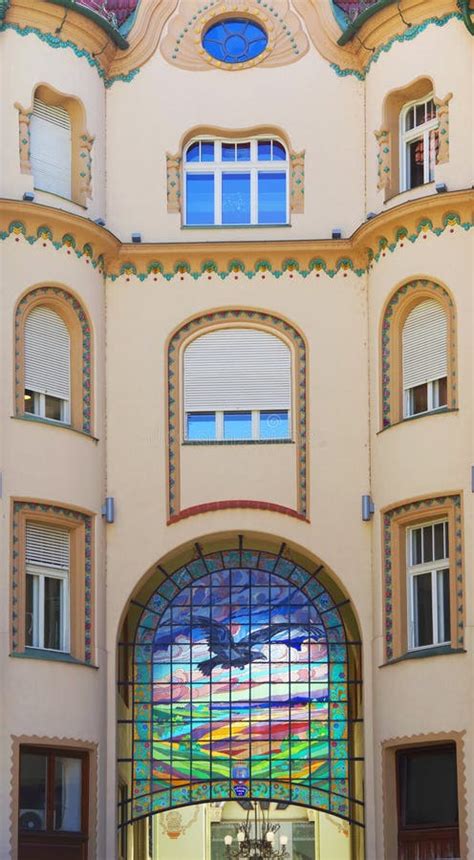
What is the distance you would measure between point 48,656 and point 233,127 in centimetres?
935

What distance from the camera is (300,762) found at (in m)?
34.6

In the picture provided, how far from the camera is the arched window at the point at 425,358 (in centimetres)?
3394

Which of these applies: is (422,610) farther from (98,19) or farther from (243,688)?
(98,19)

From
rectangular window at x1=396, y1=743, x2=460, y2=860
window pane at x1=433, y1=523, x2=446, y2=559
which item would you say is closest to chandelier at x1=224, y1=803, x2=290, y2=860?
rectangular window at x1=396, y1=743, x2=460, y2=860

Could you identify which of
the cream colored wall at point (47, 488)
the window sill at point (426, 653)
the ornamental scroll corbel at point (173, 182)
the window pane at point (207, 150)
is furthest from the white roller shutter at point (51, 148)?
the window sill at point (426, 653)

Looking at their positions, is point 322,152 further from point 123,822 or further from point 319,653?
point 123,822

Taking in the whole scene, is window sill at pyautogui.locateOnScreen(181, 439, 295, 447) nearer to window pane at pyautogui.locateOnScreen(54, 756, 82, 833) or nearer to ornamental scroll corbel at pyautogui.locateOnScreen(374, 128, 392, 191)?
ornamental scroll corbel at pyautogui.locateOnScreen(374, 128, 392, 191)

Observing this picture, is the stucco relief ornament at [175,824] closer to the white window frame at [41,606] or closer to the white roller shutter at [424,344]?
the white window frame at [41,606]

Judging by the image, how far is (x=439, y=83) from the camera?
1358 inches

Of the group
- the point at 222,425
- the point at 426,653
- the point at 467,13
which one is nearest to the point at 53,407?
the point at 222,425

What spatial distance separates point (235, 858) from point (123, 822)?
1138 centimetres

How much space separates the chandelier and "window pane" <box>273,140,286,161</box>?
13.5 metres

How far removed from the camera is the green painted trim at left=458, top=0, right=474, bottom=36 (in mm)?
34281

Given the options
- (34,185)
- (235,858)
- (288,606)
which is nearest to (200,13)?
(34,185)
